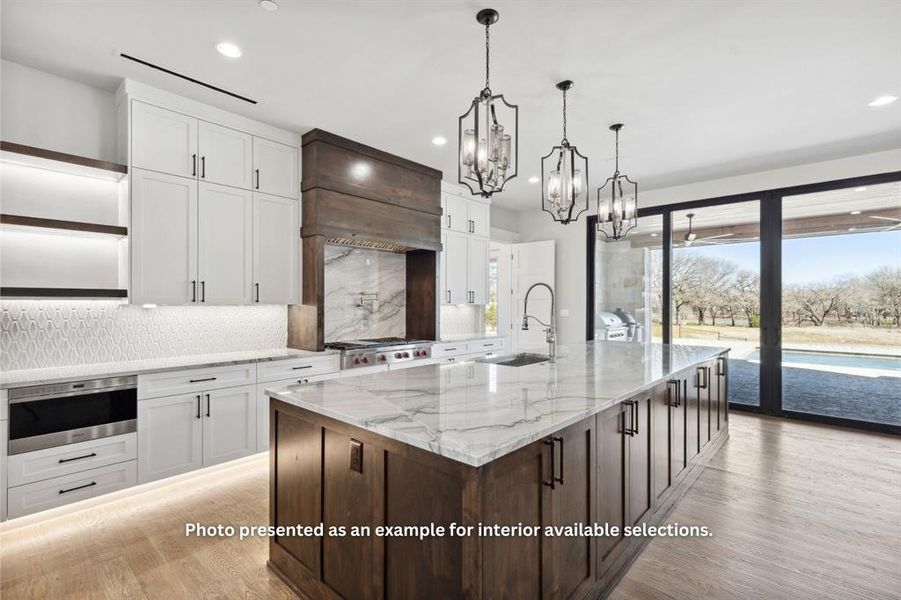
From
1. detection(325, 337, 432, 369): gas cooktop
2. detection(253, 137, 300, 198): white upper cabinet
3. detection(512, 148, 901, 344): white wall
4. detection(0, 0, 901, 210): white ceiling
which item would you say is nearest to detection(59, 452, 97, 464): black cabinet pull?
detection(325, 337, 432, 369): gas cooktop

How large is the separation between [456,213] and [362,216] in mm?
1618

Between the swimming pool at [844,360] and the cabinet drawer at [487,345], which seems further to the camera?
the cabinet drawer at [487,345]

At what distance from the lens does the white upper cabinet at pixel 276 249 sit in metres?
3.70

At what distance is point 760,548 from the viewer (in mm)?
2336

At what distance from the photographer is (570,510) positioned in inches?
66.1

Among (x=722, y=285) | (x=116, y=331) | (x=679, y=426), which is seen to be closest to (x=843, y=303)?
(x=722, y=285)

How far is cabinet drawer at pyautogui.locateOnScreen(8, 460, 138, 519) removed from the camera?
245 cm

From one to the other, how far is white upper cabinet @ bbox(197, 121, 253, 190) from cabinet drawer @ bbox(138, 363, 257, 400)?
146 centimetres

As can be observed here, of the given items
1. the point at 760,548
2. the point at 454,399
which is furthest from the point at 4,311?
the point at 760,548

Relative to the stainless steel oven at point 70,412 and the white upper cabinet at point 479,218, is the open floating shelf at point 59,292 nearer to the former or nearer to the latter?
the stainless steel oven at point 70,412

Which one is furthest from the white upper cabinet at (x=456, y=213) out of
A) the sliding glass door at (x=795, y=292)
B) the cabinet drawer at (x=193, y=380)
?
the cabinet drawer at (x=193, y=380)

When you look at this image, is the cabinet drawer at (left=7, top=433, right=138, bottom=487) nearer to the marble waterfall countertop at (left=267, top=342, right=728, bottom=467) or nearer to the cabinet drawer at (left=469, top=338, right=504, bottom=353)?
the marble waterfall countertop at (left=267, top=342, right=728, bottom=467)

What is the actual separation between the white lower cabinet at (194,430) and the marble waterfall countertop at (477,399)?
138 centimetres

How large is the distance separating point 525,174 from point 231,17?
348 centimetres
